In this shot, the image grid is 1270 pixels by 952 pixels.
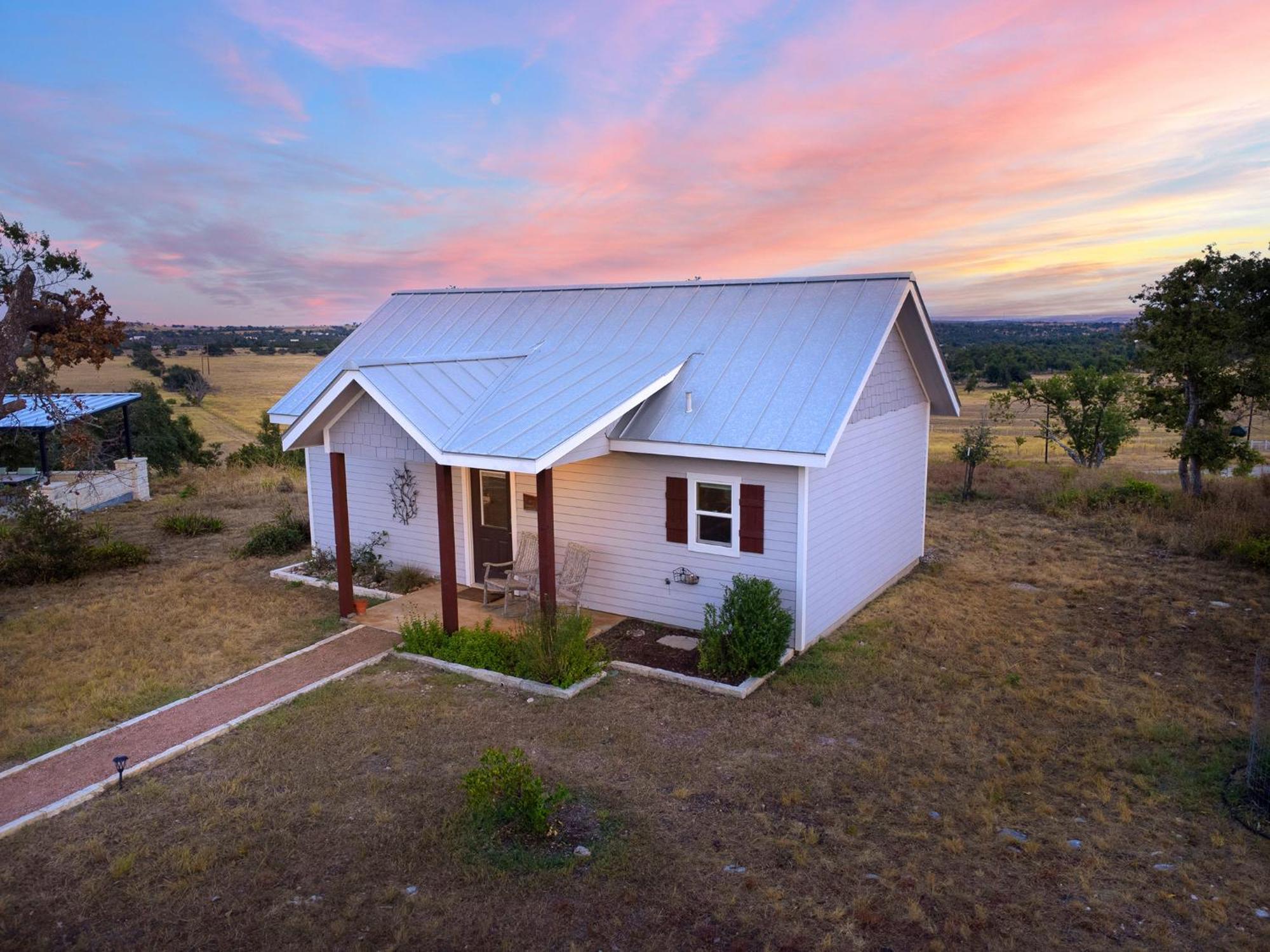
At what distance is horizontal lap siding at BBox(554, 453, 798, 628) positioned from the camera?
383 inches

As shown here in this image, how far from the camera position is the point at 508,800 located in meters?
6.07

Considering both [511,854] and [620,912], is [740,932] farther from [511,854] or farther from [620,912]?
[511,854]

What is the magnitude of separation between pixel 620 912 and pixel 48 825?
478cm

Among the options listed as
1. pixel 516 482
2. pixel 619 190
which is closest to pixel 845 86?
pixel 619 190

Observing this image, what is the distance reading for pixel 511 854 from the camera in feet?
18.8

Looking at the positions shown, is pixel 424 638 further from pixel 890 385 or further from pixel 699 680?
pixel 890 385

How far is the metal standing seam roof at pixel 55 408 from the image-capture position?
36.2ft

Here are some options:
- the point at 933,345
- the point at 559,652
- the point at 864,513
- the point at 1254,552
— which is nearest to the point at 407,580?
the point at 559,652

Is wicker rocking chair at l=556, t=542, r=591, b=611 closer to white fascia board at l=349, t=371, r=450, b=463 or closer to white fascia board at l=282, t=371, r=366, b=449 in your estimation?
white fascia board at l=349, t=371, r=450, b=463

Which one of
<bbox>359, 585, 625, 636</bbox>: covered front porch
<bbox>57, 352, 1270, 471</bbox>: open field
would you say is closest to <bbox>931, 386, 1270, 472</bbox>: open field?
<bbox>57, 352, 1270, 471</bbox>: open field

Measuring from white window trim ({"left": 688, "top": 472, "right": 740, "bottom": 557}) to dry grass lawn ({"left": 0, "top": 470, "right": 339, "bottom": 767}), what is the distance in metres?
5.36

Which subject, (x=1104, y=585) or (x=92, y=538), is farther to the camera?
(x=92, y=538)

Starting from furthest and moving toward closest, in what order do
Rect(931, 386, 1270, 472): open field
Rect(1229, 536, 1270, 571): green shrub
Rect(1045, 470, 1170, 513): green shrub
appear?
Rect(931, 386, 1270, 472): open field
Rect(1045, 470, 1170, 513): green shrub
Rect(1229, 536, 1270, 571): green shrub

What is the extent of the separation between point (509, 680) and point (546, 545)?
1650 mm
